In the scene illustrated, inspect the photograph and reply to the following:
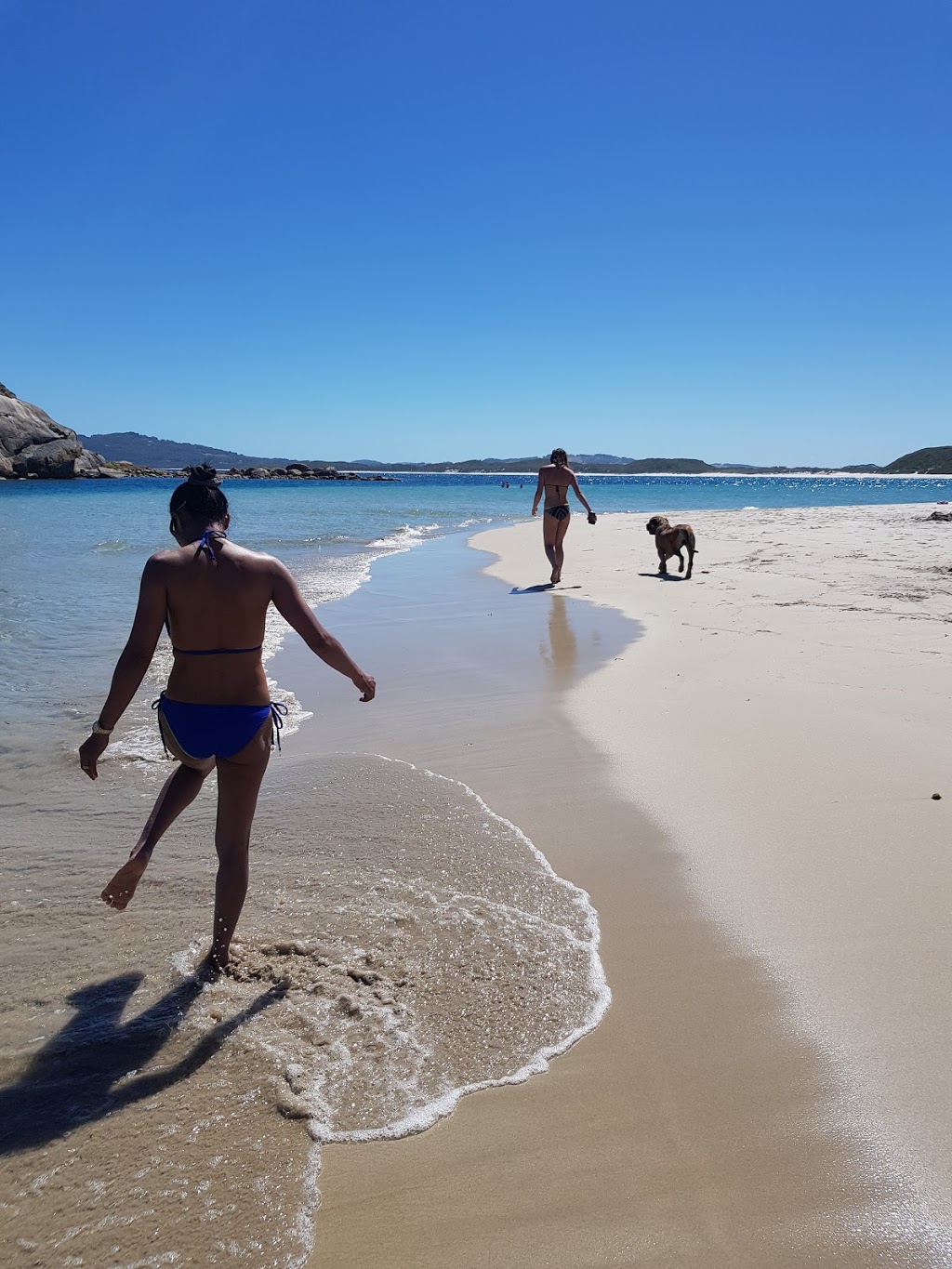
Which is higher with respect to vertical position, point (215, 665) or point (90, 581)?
point (215, 665)

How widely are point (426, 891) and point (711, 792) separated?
1.69 m

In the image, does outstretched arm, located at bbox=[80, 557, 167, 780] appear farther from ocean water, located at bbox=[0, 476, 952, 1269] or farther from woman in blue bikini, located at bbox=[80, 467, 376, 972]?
ocean water, located at bbox=[0, 476, 952, 1269]

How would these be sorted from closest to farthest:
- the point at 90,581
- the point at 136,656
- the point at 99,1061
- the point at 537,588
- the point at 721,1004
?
the point at 99,1061 < the point at 721,1004 < the point at 136,656 < the point at 537,588 < the point at 90,581

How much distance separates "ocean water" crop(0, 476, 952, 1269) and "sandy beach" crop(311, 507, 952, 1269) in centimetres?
16

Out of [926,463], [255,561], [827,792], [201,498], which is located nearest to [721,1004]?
[827,792]

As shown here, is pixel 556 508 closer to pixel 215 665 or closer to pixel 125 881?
pixel 215 665

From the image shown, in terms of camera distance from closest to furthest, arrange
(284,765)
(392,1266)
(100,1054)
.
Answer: (392,1266) → (100,1054) → (284,765)

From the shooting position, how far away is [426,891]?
3549 mm

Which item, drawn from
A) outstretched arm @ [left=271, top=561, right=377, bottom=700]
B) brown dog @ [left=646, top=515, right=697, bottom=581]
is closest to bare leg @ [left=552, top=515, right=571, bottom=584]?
brown dog @ [left=646, top=515, right=697, bottom=581]

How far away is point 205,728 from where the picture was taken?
9.66 feet

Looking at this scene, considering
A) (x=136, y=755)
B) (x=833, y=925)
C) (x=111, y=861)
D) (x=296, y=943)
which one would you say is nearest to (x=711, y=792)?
(x=833, y=925)

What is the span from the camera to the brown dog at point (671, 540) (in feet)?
42.1

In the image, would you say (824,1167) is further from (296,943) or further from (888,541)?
(888,541)

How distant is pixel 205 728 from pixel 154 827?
0.45 meters
